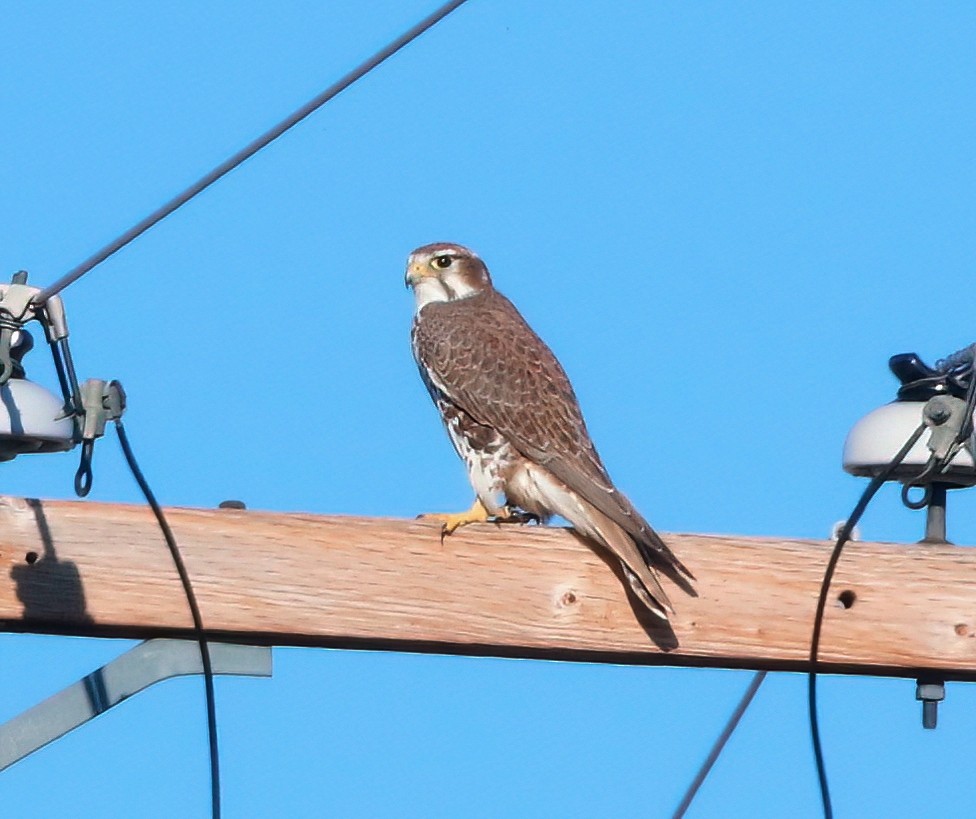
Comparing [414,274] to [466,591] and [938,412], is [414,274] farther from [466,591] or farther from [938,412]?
[938,412]

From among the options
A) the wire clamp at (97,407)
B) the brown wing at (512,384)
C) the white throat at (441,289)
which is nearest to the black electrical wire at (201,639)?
the wire clamp at (97,407)

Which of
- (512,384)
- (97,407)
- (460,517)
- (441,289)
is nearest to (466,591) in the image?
(460,517)

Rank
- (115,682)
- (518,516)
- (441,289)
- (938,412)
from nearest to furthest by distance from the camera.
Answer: (115,682)
(938,412)
(518,516)
(441,289)

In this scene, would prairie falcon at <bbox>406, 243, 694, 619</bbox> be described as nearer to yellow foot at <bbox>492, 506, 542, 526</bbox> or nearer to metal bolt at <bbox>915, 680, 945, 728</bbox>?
yellow foot at <bbox>492, 506, 542, 526</bbox>

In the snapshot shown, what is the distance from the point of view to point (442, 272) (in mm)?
6191

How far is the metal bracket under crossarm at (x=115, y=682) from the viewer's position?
3.60 meters

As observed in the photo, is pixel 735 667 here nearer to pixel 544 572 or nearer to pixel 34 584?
pixel 544 572

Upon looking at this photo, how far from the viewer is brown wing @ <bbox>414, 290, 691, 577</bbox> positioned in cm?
470

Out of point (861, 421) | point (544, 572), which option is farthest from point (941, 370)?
point (544, 572)

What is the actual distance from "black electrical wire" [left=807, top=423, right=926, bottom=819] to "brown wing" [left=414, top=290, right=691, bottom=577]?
480 mm

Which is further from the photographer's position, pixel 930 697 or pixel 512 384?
pixel 512 384

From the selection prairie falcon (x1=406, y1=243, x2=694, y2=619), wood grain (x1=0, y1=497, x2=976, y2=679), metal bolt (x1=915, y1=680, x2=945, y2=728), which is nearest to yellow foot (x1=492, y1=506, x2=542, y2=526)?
prairie falcon (x1=406, y1=243, x2=694, y2=619)

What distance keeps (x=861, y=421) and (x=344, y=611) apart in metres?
1.16

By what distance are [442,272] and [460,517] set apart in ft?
6.82
